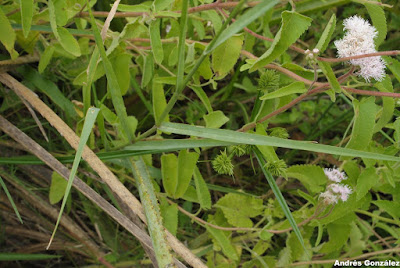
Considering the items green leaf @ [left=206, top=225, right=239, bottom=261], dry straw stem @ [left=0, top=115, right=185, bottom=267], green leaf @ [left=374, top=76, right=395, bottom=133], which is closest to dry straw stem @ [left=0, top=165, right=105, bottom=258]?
dry straw stem @ [left=0, top=115, right=185, bottom=267]

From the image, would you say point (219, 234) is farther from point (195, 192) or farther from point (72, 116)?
point (72, 116)

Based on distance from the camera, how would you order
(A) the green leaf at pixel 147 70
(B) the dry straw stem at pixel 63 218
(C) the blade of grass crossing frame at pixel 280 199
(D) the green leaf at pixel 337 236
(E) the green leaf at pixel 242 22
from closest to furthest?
1. (E) the green leaf at pixel 242 22
2. (C) the blade of grass crossing frame at pixel 280 199
3. (A) the green leaf at pixel 147 70
4. (D) the green leaf at pixel 337 236
5. (B) the dry straw stem at pixel 63 218

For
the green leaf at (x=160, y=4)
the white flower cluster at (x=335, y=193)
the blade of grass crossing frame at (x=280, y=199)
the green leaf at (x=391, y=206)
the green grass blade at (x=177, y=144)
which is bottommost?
the green leaf at (x=391, y=206)

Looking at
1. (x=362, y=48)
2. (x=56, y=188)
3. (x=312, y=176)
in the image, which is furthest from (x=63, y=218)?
(x=362, y=48)

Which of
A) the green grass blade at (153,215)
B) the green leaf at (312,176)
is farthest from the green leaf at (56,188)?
the green leaf at (312,176)

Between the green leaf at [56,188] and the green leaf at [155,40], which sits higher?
the green leaf at [155,40]

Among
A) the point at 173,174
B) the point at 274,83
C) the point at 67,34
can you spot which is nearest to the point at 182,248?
the point at 173,174

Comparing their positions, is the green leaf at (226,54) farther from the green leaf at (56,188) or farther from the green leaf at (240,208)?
the green leaf at (56,188)
